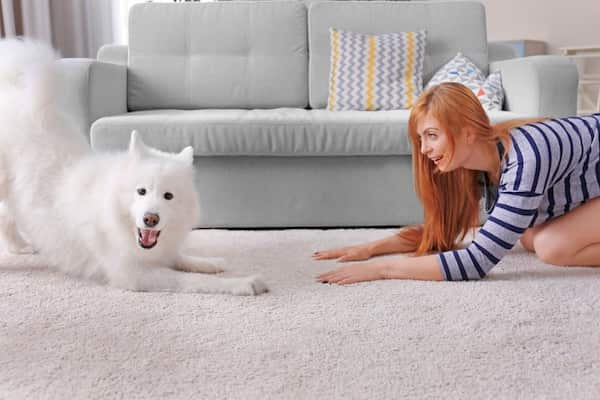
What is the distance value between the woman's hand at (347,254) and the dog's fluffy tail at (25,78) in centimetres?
101

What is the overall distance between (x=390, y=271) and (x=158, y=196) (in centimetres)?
69

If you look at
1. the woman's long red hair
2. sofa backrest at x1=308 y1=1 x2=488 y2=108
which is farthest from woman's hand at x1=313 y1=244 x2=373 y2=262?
sofa backrest at x1=308 y1=1 x2=488 y2=108

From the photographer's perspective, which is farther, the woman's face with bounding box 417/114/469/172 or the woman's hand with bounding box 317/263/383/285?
the woman's hand with bounding box 317/263/383/285

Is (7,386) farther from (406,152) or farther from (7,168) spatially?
(406,152)

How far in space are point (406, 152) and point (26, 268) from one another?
4.75 feet

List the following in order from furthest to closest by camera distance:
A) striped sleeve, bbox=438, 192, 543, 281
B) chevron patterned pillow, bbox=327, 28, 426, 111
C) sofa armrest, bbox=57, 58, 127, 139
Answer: chevron patterned pillow, bbox=327, 28, 426, 111 → sofa armrest, bbox=57, 58, 127, 139 → striped sleeve, bbox=438, 192, 543, 281

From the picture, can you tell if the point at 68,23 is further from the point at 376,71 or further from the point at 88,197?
the point at 88,197

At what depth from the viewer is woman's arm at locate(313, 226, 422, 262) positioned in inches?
78.9

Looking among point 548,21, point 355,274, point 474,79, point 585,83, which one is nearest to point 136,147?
point 355,274

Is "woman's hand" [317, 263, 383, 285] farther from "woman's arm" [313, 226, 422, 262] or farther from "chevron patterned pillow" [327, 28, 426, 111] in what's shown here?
"chevron patterned pillow" [327, 28, 426, 111]

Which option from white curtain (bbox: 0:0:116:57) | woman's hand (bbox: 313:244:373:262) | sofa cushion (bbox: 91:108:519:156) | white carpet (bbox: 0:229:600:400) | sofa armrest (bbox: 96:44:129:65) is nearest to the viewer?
white carpet (bbox: 0:229:600:400)

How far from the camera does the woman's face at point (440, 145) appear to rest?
1603 millimetres

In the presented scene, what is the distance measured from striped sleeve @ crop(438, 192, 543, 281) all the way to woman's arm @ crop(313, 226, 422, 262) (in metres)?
0.42

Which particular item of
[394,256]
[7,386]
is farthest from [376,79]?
[7,386]
